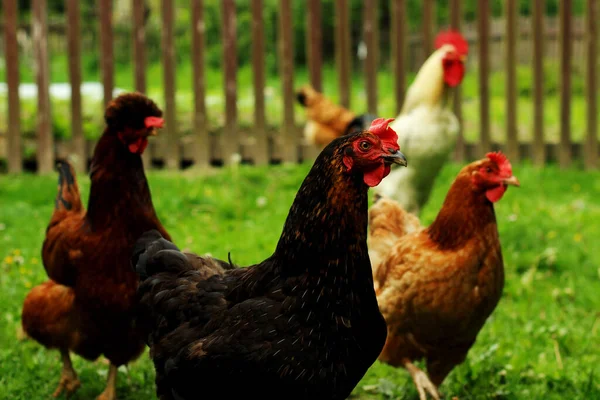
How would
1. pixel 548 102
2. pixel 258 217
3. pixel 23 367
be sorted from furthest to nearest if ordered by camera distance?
pixel 548 102 → pixel 258 217 → pixel 23 367

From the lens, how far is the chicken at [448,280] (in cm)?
423

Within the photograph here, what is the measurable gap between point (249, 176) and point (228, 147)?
0.67 metres

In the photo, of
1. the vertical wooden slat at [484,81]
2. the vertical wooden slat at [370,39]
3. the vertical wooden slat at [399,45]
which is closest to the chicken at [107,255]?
the vertical wooden slat at [370,39]

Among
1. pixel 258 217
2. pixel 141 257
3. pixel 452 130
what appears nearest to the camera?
pixel 141 257

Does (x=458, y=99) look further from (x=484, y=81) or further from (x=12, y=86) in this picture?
(x=12, y=86)

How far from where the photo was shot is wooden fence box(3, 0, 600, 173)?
8438 mm

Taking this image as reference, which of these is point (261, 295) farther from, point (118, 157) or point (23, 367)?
point (23, 367)

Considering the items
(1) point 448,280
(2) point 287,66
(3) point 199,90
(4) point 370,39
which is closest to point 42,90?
(3) point 199,90

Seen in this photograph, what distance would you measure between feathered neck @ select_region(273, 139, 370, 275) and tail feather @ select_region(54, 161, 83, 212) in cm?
194

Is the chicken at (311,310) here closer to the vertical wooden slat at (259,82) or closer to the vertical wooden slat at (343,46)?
the vertical wooden slat at (259,82)

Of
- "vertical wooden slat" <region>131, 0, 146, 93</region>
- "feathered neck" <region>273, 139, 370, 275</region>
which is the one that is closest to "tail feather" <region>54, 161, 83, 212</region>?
"feathered neck" <region>273, 139, 370, 275</region>

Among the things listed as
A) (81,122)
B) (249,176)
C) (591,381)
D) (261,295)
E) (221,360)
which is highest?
(81,122)

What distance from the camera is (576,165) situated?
9109 mm

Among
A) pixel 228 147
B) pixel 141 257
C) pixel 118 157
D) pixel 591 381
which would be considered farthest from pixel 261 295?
pixel 228 147
